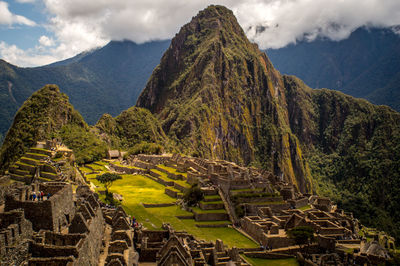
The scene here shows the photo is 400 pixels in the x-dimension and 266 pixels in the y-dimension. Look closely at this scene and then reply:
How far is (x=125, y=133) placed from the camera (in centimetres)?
13100

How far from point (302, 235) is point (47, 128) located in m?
61.3

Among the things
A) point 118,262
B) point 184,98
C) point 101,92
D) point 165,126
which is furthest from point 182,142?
point 118,262

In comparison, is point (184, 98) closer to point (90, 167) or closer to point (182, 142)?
point (182, 142)

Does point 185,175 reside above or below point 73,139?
below

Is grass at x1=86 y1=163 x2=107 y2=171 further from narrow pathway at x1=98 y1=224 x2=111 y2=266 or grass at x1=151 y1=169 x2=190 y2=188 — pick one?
narrow pathway at x1=98 y1=224 x2=111 y2=266

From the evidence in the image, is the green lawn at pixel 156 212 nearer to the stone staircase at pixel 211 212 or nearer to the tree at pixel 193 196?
the stone staircase at pixel 211 212

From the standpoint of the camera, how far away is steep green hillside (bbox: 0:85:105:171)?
231ft

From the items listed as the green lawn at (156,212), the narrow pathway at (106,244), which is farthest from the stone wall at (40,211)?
the green lawn at (156,212)

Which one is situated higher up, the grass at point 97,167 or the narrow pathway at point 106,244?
the grass at point 97,167

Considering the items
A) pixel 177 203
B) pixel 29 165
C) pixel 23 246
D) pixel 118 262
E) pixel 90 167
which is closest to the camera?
pixel 23 246

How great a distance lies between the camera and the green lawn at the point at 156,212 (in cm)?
3909

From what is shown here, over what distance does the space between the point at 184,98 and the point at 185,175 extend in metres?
134


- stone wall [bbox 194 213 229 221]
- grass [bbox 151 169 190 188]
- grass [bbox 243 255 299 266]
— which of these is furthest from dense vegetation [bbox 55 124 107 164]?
grass [bbox 243 255 299 266]

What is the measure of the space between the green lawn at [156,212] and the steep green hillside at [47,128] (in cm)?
1748
